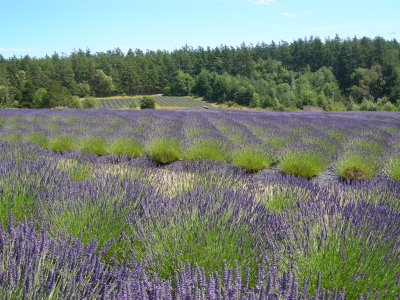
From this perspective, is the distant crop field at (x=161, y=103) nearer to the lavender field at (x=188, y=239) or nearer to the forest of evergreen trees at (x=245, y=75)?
the forest of evergreen trees at (x=245, y=75)

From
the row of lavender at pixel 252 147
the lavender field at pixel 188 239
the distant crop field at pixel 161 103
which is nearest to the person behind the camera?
the lavender field at pixel 188 239

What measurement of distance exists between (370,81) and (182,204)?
72919 mm

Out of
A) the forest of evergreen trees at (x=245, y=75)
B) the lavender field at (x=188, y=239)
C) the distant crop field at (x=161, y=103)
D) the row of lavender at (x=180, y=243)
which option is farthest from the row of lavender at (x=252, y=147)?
the distant crop field at (x=161, y=103)

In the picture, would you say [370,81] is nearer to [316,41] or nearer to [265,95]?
[265,95]


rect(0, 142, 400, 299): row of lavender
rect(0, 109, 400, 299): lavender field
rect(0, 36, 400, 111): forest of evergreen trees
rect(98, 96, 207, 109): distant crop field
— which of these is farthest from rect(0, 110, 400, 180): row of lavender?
rect(98, 96, 207, 109): distant crop field

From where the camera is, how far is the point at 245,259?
205cm

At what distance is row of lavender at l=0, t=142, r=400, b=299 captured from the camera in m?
1.54

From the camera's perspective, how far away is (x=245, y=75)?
90438 mm

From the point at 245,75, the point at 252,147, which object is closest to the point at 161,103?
the point at 245,75

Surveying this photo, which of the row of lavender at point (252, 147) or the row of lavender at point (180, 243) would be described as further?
the row of lavender at point (252, 147)

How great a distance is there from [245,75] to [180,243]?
9123 cm

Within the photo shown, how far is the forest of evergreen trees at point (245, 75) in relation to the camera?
66250 millimetres

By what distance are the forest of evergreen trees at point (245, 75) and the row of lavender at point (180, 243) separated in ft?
183

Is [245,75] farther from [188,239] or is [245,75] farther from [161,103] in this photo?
[188,239]
